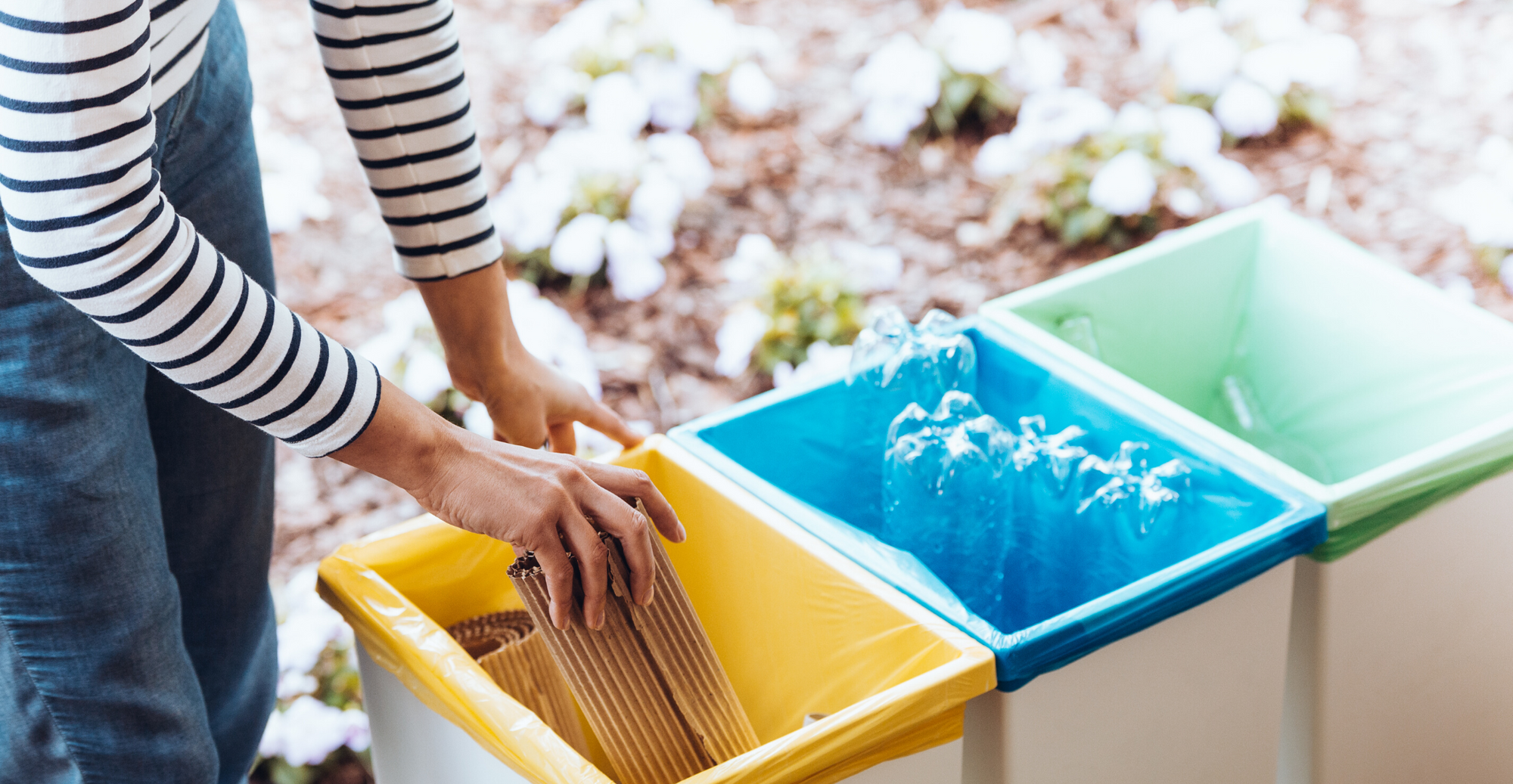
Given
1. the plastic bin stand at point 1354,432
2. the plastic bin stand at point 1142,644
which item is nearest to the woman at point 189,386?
the plastic bin stand at point 1142,644

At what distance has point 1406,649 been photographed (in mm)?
1245

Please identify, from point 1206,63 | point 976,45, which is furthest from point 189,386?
point 1206,63

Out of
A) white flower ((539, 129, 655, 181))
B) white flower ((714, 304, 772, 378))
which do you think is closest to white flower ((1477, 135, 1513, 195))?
white flower ((714, 304, 772, 378))

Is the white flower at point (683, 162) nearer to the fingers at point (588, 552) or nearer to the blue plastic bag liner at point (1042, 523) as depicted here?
the blue plastic bag liner at point (1042, 523)

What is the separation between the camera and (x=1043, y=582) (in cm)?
132

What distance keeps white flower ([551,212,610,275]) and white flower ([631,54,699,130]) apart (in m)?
0.44

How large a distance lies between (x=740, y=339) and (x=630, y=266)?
32 cm

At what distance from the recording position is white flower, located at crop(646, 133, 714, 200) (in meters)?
2.71

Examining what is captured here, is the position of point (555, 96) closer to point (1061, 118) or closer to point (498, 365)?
point (1061, 118)

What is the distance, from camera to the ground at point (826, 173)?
94.5 inches

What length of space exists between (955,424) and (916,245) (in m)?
1.44

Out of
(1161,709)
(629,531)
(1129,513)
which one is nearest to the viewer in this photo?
(629,531)

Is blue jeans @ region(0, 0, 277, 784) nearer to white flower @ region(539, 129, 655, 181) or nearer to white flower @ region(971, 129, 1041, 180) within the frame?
white flower @ region(539, 129, 655, 181)

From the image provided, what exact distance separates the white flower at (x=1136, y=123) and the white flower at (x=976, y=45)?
1.04ft
